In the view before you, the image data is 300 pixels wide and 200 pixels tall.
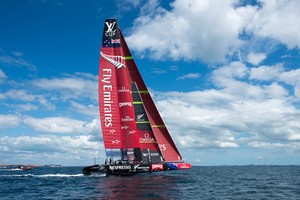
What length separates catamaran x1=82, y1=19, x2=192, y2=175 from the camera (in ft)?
146

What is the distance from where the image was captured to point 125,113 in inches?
1775

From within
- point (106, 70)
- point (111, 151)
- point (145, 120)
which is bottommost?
point (111, 151)

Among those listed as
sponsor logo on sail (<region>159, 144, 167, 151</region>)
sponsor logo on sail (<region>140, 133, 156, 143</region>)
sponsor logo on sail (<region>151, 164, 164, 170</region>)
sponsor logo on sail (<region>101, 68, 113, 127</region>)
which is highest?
sponsor logo on sail (<region>101, 68, 113, 127</region>)

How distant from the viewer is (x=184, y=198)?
→ 85.6 feet

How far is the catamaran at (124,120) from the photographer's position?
4438cm

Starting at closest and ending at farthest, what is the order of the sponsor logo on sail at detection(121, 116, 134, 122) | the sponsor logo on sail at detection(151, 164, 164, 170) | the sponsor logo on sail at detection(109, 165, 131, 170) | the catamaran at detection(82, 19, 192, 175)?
1. the sponsor logo on sail at detection(109, 165, 131, 170)
2. the sponsor logo on sail at detection(151, 164, 164, 170)
3. the catamaran at detection(82, 19, 192, 175)
4. the sponsor logo on sail at detection(121, 116, 134, 122)

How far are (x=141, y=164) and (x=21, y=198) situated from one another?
56.1 ft

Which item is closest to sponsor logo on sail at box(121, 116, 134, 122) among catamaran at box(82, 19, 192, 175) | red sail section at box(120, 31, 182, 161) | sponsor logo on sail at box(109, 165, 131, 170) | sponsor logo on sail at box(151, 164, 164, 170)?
catamaran at box(82, 19, 192, 175)

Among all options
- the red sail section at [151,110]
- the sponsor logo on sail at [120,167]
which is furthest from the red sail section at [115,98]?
the sponsor logo on sail at [120,167]

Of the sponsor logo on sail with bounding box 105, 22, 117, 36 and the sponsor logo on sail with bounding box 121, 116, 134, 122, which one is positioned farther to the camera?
the sponsor logo on sail with bounding box 105, 22, 117, 36

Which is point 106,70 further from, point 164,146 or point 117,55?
point 164,146

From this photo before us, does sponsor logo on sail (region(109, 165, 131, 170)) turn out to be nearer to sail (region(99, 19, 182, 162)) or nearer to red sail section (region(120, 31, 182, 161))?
sail (region(99, 19, 182, 162))

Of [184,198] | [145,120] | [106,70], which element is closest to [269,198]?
[184,198]

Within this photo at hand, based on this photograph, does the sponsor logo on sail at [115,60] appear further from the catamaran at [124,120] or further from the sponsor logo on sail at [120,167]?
the sponsor logo on sail at [120,167]
